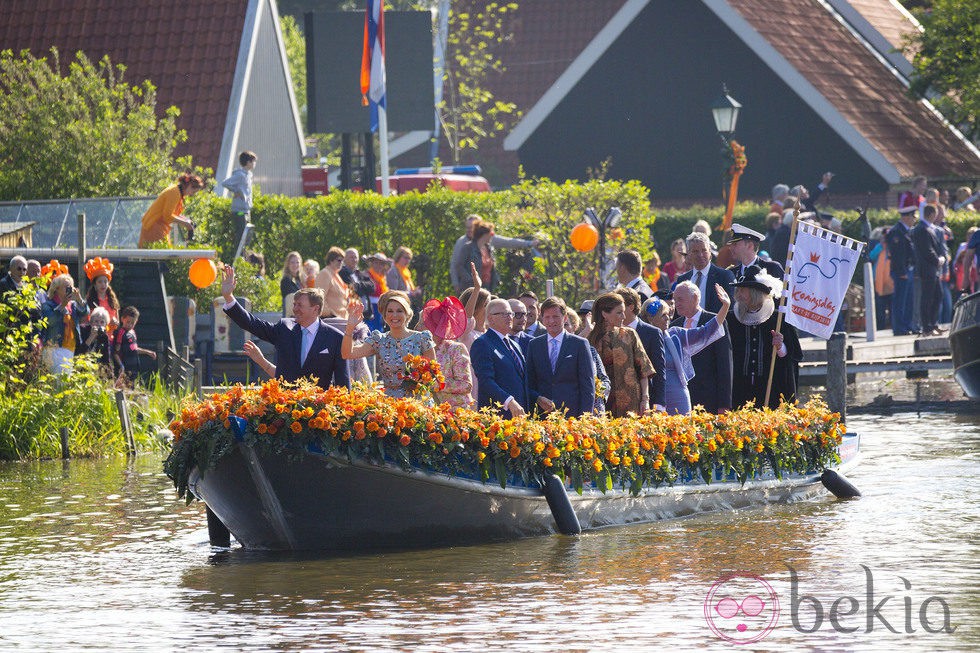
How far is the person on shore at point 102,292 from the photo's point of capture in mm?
22392

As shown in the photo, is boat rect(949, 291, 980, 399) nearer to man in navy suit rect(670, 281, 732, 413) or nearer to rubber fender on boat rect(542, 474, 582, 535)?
man in navy suit rect(670, 281, 732, 413)

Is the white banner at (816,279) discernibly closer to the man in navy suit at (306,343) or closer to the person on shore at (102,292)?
the man in navy suit at (306,343)

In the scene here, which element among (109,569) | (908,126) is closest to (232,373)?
(109,569)

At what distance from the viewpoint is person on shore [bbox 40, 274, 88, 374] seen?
21109mm

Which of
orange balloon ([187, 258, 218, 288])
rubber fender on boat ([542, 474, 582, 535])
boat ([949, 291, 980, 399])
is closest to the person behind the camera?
rubber fender on boat ([542, 474, 582, 535])

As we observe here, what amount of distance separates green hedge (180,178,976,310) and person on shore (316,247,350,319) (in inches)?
212

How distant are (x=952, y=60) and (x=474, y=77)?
15.8 metres

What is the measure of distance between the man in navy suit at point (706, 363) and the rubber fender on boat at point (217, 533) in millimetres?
4247

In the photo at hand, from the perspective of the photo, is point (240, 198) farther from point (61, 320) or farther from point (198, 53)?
point (198, 53)

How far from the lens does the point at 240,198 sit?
2914 centimetres

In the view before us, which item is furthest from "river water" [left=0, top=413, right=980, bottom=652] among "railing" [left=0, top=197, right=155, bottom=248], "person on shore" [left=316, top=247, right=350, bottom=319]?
"railing" [left=0, top=197, right=155, bottom=248]

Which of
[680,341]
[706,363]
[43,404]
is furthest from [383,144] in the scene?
[680,341]

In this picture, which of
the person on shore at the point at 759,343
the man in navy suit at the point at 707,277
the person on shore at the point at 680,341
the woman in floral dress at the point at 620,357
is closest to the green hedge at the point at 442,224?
the man in navy suit at the point at 707,277

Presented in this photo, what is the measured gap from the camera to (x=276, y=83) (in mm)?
39562
